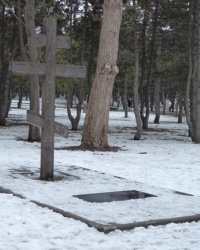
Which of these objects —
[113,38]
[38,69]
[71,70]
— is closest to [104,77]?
[113,38]

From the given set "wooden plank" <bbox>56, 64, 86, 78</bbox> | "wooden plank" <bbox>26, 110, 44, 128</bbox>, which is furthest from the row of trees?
"wooden plank" <bbox>26, 110, 44, 128</bbox>

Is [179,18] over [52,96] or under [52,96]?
over

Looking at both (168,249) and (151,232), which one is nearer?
(168,249)

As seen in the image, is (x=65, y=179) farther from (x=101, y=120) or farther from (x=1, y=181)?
(x=101, y=120)

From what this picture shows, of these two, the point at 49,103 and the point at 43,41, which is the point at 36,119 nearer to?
the point at 49,103

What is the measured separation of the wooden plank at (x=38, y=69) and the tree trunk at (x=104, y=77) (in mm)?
6260

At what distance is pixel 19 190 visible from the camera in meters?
8.02

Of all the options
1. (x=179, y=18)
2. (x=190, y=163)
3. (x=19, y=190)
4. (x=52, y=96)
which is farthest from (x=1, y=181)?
(x=179, y=18)

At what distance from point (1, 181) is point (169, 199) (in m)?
3.05

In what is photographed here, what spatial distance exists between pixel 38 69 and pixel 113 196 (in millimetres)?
2866

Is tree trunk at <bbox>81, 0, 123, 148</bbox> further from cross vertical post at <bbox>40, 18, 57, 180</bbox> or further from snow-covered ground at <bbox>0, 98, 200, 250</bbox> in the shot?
cross vertical post at <bbox>40, 18, 57, 180</bbox>

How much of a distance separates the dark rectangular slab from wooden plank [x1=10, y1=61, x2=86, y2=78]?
249 cm

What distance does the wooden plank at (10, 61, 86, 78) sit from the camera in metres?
8.99

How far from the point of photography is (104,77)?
15625mm
